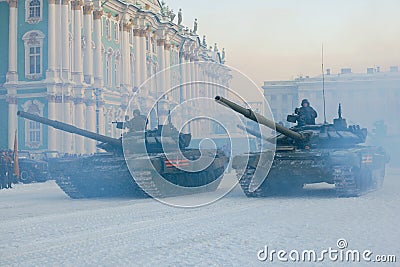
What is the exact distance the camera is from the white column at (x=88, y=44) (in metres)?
35.6

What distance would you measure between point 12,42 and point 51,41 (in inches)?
105

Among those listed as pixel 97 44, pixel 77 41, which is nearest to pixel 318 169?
pixel 77 41

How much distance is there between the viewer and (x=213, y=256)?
6.59 meters

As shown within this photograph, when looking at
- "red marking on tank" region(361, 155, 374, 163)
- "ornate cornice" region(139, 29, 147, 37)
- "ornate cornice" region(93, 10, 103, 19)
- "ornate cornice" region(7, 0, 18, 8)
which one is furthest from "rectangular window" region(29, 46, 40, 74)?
"red marking on tank" region(361, 155, 374, 163)

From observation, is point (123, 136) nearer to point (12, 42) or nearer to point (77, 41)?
point (77, 41)

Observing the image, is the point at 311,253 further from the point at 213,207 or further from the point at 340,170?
the point at 340,170

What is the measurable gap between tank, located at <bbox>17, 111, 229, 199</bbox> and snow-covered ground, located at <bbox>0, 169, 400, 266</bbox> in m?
1.39

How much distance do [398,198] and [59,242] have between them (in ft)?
26.9

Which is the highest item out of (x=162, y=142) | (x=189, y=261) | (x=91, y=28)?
(x=91, y=28)

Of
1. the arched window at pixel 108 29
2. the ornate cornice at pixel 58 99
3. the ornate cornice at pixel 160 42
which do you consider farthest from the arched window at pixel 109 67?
the ornate cornice at pixel 160 42

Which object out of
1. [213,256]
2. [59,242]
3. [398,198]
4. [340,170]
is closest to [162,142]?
[340,170]

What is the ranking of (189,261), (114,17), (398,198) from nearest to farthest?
(189,261) → (398,198) → (114,17)

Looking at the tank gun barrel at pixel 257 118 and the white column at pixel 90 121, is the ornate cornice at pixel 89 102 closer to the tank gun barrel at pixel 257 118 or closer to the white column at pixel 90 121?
the white column at pixel 90 121

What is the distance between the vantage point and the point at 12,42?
34188 millimetres
